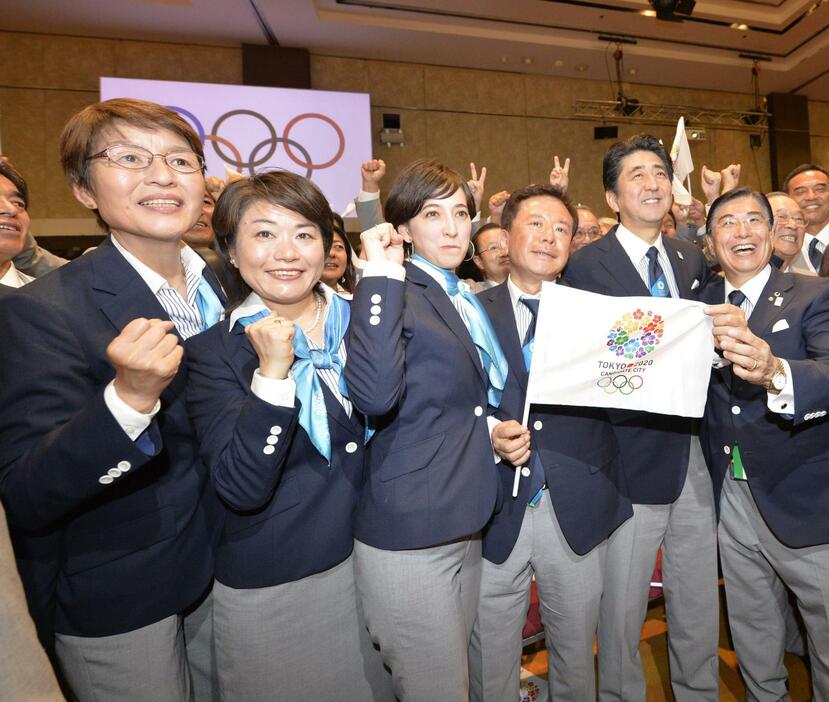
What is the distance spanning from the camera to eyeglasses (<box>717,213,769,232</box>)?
230cm

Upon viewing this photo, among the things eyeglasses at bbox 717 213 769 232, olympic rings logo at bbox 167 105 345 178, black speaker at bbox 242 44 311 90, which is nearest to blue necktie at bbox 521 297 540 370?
eyeglasses at bbox 717 213 769 232

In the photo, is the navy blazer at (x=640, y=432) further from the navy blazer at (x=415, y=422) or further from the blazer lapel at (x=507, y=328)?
the navy blazer at (x=415, y=422)

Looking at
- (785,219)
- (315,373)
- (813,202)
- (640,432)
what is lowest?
(640,432)

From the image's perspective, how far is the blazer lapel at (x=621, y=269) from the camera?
2354 millimetres

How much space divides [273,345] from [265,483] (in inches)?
13.8

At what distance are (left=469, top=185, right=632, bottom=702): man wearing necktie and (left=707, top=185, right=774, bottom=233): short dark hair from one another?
3.51ft

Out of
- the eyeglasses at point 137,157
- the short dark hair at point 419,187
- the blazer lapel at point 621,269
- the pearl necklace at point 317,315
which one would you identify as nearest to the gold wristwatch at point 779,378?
the blazer lapel at point 621,269

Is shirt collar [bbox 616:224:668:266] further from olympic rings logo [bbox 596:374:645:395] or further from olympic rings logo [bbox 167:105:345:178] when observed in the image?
olympic rings logo [bbox 167:105:345:178]

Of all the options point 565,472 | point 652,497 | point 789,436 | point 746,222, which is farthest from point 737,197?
point 565,472

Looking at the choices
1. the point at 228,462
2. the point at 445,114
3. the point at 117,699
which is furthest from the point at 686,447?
the point at 445,114

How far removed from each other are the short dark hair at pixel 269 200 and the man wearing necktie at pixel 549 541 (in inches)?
34.2

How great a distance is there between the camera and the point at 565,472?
201 centimetres

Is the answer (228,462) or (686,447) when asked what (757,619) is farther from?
(228,462)

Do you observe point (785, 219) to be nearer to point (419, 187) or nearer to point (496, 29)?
point (419, 187)
